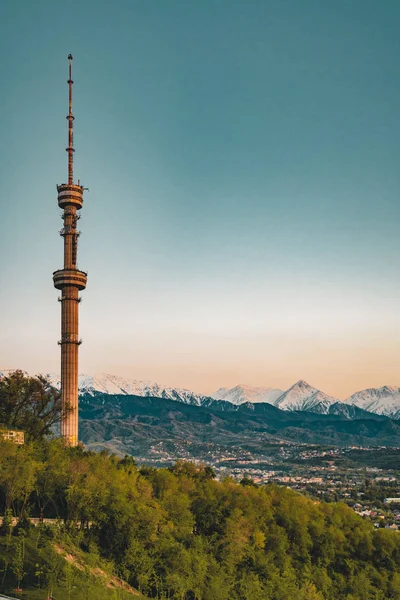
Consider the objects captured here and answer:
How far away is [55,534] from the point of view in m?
65.0

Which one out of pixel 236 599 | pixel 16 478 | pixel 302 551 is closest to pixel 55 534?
pixel 16 478

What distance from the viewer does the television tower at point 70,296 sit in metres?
121

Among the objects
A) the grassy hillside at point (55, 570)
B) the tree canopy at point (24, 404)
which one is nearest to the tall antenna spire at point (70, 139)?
the tree canopy at point (24, 404)

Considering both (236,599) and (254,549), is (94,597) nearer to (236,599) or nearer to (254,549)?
(236,599)

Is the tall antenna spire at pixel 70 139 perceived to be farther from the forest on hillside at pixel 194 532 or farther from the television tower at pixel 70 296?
the forest on hillside at pixel 194 532

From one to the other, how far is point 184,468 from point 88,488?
34945 mm

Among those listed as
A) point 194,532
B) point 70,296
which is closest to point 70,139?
point 70,296

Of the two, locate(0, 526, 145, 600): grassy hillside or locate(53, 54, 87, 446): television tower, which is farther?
locate(53, 54, 87, 446): television tower

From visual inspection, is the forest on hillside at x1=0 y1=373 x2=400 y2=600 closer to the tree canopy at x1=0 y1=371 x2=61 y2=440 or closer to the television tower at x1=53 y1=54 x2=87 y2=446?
the tree canopy at x1=0 y1=371 x2=61 y2=440

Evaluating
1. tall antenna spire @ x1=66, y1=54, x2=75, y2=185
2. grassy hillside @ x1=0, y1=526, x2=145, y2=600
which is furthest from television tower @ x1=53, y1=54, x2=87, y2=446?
grassy hillside @ x1=0, y1=526, x2=145, y2=600

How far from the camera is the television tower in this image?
121 metres

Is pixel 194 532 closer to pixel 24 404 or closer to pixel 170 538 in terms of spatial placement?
pixel 170 538

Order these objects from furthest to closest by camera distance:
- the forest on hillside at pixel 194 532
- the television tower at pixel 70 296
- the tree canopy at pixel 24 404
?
the television tower at pixel 70 296 → the tree canopy at pixel 24 404 → the forest on hillside at pixel 194 532

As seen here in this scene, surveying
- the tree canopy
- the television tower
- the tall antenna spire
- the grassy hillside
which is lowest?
the grassy hillside
